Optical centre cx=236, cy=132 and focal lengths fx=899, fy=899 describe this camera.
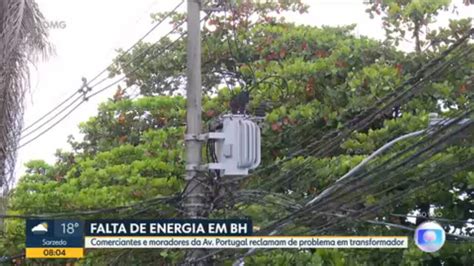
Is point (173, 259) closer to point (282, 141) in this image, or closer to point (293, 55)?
point (282, 141)

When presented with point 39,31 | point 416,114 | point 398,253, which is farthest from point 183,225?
point 416,114

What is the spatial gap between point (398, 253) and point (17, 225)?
4.97 meters

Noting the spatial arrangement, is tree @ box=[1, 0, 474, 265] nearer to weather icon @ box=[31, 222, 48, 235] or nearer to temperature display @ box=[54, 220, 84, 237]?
temperature display @ box=[54, 220, 84, 237]

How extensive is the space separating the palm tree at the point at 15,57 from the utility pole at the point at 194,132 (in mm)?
1449

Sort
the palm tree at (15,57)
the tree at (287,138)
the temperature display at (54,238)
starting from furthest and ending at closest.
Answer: the tree at (287,138)
the temperature display at (54,238)
the palm tree at (15,57)

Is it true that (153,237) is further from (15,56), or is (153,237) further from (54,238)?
(15,56)

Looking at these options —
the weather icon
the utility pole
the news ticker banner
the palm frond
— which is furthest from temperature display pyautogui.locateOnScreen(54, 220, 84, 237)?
the palm frond

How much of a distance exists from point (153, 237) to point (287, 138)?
3.56 meters

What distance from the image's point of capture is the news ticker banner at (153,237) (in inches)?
301

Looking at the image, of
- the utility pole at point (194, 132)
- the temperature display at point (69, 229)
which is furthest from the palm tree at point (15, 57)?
the temperature display at point (69, 229)

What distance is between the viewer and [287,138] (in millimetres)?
10969

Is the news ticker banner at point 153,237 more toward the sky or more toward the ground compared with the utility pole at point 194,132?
more toward the ground

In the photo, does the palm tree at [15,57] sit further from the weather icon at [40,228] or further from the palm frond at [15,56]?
the weather icon at [40,228]

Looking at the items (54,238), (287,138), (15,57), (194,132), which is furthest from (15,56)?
(287,138)
